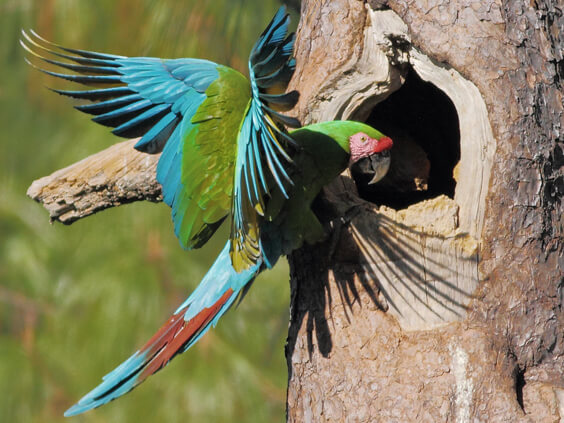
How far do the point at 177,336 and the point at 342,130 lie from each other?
1.95 ft

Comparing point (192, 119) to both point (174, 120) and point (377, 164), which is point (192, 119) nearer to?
point (174, 120)

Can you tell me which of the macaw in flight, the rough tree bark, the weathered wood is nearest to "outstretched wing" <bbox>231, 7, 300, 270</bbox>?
the macaw in flight

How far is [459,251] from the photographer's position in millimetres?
1471

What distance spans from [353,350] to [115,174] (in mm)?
823

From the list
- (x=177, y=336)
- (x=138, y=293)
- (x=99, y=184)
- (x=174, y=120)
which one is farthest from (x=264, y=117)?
(x=138, y=293)

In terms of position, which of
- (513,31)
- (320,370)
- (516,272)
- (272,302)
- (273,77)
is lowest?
(272,302)

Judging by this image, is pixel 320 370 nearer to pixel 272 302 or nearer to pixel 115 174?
pixel 115 174

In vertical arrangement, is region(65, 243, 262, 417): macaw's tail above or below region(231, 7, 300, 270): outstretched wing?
below

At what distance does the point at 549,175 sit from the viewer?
1491 mm

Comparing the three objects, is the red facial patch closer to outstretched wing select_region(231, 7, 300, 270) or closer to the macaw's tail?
outstretched wing select_region(231, 7, 300, 270)

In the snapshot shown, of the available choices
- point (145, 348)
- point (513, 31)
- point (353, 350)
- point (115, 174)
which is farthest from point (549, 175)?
point (115, 174)

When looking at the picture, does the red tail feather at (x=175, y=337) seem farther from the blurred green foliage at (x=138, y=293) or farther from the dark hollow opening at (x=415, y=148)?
the blurred green foliage at (x=138, y=293)

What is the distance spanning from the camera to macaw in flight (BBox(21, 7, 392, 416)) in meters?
1.25

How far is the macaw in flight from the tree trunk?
110 mm
